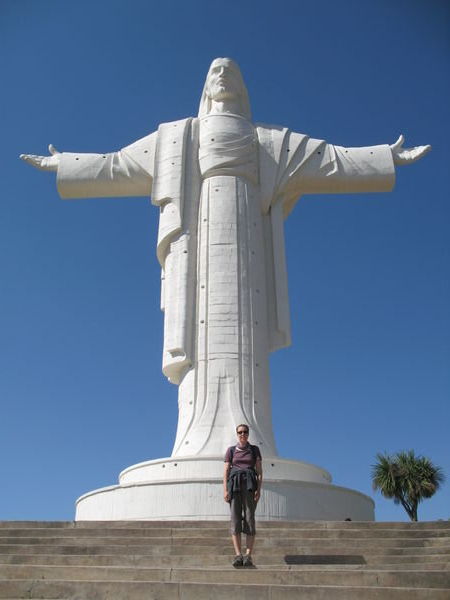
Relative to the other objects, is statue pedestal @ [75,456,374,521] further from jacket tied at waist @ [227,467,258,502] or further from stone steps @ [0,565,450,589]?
stone steps @ [0,565,450,589]

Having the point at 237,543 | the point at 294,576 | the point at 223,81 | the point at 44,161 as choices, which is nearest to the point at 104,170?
the point at 44,161

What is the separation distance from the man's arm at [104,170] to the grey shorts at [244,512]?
10653 millimetres

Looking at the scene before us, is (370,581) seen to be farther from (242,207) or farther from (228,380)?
(242,207)

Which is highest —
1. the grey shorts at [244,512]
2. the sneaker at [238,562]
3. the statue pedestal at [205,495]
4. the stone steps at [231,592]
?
the statue pedestal at [205,495]

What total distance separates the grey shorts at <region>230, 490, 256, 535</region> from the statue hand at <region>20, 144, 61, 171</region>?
11.7 metres

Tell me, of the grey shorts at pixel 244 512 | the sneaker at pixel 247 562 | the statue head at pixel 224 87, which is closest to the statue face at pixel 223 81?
the statue head at pixel 224 87

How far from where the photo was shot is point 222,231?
14.9m

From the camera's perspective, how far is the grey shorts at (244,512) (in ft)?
22.1

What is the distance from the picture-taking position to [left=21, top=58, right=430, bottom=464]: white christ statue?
44.1ft

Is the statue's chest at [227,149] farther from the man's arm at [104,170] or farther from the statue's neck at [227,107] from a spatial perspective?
the man's arm at [104,170]

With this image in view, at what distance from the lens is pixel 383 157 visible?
16.2 metres

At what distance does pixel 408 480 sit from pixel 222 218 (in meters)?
20.6

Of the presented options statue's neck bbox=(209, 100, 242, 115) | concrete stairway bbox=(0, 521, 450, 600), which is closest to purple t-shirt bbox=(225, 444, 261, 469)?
concrete stairway bbox=(0, 521, 450, 600)

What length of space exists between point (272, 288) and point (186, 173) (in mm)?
3410
